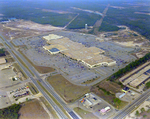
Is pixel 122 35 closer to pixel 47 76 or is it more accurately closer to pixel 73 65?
pixel 73 65

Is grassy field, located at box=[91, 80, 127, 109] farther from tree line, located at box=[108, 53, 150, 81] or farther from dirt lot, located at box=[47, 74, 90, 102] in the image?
tree line, located at box=[108, 53, 150, 81]

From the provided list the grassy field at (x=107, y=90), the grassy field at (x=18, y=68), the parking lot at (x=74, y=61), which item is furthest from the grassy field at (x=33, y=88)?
the grassy field at (x=107, y=90)

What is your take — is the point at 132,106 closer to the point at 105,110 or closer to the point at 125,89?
the point at 125,89

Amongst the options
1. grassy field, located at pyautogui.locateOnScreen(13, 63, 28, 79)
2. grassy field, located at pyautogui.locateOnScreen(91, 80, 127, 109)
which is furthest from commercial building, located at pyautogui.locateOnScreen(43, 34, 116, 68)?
grassy field, located at pyautogui.locateOnScreen(13, 63, 28, 79)

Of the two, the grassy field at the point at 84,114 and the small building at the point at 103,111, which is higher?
the small building at the point at 103,111

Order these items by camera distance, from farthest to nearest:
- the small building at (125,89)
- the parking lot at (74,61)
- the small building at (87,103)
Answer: the parking lot at (74,61), the small building at (125,89), the small building at (87,103)

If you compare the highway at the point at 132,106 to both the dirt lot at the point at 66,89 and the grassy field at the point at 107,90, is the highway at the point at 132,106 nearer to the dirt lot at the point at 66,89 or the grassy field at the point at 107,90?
the grassy field at the point at 107,90

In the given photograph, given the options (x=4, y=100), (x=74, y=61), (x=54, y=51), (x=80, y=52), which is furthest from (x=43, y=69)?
(x=80, y=52)
